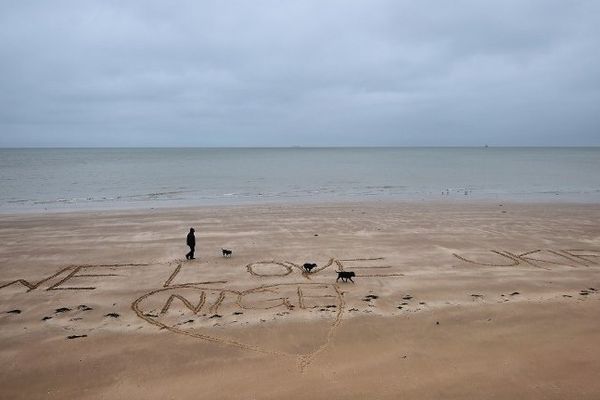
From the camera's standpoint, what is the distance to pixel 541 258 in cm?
1605

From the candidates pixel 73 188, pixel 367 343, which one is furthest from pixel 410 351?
pixel 73 188

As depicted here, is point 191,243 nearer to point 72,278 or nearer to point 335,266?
point 72,278

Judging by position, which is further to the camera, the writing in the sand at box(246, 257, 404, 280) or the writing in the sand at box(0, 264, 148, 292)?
the writing in the sand at box(246, 257, 404, 280)

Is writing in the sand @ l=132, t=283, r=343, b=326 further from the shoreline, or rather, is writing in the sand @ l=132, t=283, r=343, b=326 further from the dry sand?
the shoreline

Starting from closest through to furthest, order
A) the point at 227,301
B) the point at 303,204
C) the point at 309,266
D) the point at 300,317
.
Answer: the point at 300,317 < the point at 227,301 < the point at 309,266 < the point at 303,204

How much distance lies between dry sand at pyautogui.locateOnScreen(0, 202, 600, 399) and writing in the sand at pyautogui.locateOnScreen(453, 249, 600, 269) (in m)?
0.08

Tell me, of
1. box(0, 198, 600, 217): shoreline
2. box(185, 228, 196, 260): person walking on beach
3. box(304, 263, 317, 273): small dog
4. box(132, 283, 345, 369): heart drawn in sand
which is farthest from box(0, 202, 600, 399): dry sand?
box(0, 198, 600, 217): shoreline

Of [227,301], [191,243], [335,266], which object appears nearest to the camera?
[227,301]

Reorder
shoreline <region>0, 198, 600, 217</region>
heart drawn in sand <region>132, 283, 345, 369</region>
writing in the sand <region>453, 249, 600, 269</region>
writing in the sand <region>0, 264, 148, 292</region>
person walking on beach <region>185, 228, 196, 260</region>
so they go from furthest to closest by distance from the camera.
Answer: shoreline <region>0, 198, 600, 217</region> < person walking on beach <region>185, 228, 196, 260</region> < writing in the sand <region>453, 249, 600, 269</region> < writing in the sand <region>0, 264, 148, 292</region> < heart drawn in sand <region>132, 283, 345, 369</region>

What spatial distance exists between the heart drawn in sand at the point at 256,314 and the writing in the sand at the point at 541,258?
6.94 metres

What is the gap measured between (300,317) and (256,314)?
121 centimetres

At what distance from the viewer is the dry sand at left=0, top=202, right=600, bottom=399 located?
7621 millimetres

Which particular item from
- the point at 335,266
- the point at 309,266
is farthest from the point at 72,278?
the point at 335,266

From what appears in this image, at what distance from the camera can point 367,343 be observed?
9062 millimetres
